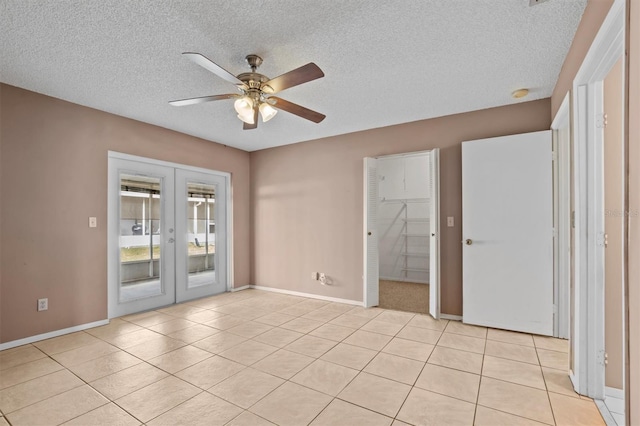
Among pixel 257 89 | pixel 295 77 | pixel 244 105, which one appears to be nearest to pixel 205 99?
pixel 244 105

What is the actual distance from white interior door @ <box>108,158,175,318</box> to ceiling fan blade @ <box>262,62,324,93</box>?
8.46ft

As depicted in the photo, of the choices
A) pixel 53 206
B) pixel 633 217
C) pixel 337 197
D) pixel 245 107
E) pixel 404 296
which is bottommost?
pixel 404 296

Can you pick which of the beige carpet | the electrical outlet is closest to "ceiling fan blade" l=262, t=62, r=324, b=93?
the electrical outlet

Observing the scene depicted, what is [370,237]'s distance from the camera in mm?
4184

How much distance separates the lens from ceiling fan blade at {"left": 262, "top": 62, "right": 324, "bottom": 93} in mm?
1933

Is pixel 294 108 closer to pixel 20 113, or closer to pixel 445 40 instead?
pixel 445 40

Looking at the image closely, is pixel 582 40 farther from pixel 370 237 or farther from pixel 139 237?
pixel 139 237

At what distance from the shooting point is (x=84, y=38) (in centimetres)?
213

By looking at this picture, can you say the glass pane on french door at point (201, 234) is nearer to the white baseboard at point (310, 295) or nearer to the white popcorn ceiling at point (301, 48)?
the white baseboard at point (310, 295)

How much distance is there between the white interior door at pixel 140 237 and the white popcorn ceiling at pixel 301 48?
0.94 meters

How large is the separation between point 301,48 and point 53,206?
307 cm

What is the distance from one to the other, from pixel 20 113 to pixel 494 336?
5.30 m

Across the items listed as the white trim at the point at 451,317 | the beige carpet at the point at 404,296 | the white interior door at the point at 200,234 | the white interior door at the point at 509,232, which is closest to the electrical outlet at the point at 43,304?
the white interior door at the point at 200,234

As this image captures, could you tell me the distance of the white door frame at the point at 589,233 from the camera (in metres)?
1.91
